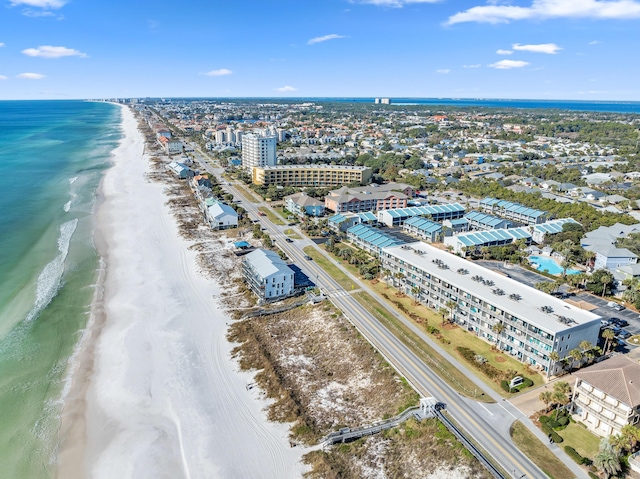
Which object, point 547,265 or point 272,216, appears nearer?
point 547,265

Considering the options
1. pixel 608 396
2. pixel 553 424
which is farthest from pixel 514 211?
pixel 553 424

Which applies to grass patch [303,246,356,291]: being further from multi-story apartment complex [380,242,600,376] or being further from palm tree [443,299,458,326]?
palm tree [443,299,458,326]

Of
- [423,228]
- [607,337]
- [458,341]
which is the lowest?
[458,341]

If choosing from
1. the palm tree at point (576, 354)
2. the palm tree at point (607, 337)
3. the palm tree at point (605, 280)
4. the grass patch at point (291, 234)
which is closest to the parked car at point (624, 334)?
the palm tree at point (607, 337)

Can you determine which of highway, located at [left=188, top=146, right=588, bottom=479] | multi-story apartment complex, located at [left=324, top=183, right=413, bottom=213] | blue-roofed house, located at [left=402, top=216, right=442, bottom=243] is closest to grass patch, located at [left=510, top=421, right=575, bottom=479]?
highway, located at [left=188, top=146, right=588, bottom=479]

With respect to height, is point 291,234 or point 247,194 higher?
point 247,194

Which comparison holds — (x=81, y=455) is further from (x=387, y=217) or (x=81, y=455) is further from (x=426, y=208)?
(x=426, y=208)

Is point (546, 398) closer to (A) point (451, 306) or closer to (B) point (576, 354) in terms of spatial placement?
(B) point (576, 354)
